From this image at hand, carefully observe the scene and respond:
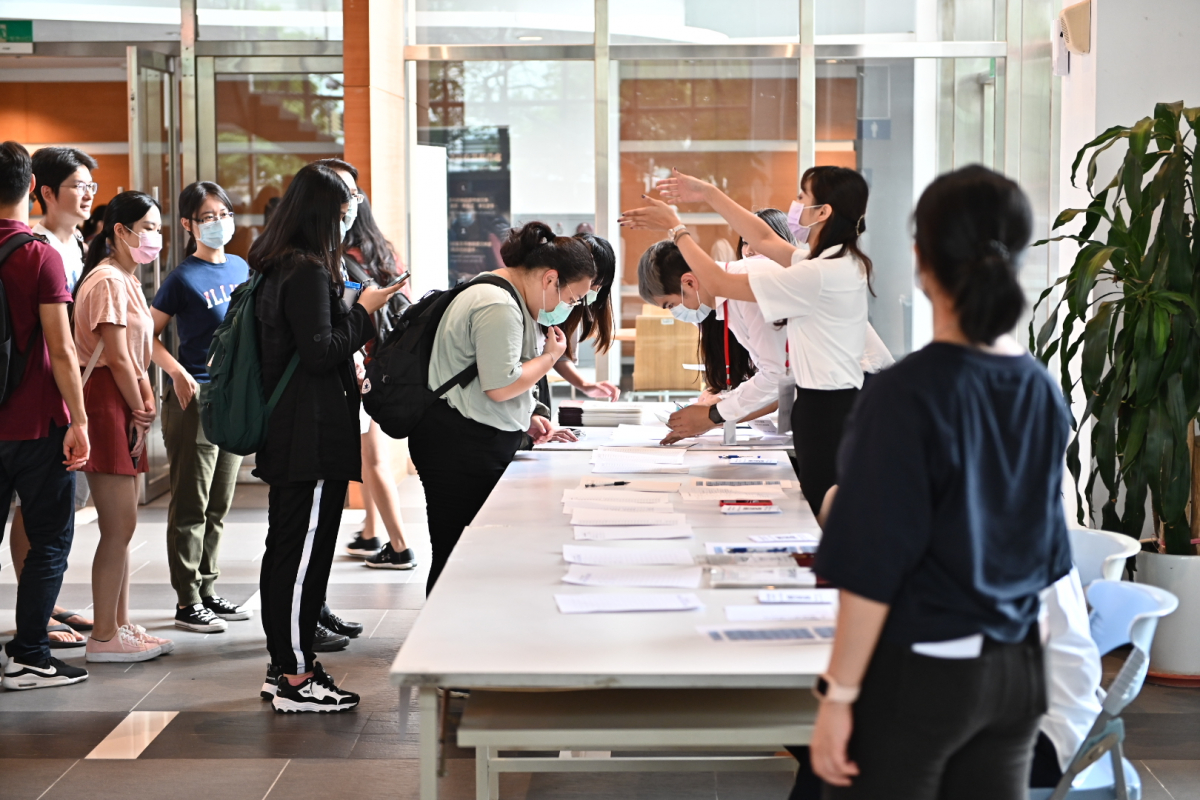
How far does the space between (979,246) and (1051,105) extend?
6788 mm

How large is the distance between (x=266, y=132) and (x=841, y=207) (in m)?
5.40

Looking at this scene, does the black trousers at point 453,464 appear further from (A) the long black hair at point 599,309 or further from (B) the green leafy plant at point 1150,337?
(B) the green leafy plant at point 1150,337

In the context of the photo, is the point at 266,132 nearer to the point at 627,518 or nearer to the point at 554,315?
the point at 554,315

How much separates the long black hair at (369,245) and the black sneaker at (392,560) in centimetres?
138

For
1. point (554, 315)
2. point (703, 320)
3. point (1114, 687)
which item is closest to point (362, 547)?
point (703, 320)

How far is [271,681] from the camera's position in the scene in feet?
12.5

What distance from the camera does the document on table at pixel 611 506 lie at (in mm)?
3080

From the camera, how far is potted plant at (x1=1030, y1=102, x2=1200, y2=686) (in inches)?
159

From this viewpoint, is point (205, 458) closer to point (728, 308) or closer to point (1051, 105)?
point (728, 308)

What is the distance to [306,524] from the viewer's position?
3.63m

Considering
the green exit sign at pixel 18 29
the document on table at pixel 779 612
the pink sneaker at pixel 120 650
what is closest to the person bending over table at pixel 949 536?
the document on table at pixel 779 612

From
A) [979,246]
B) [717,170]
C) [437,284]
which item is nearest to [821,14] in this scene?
[717,170]

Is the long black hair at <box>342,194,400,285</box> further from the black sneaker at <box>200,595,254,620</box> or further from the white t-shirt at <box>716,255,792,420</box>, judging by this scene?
the white t-shirt at <box>716,255,792,420</box>

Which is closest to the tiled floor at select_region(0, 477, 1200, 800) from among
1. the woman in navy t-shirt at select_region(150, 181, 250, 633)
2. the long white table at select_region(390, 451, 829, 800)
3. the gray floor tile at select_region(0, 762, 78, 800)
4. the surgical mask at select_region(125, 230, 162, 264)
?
the gray floor tile at select_region(0, 762, 78, 800)
